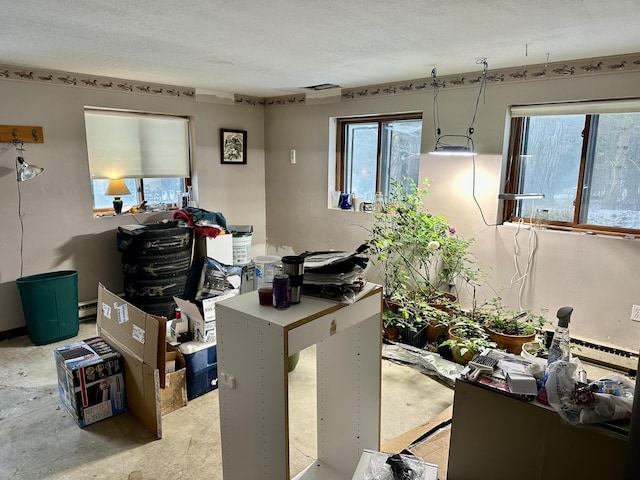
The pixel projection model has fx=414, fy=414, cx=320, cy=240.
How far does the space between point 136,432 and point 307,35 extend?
Answer: 2466mm

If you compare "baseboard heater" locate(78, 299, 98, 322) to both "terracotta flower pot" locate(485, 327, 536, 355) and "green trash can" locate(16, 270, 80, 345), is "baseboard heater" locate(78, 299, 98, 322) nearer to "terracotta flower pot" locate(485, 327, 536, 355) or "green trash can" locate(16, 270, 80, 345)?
"green trash can" locate(16, 270, 80, 345)

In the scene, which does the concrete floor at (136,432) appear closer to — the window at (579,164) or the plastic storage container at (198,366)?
the plastic storage container at (198,366)

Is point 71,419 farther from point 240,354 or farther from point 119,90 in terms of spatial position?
point 119,90

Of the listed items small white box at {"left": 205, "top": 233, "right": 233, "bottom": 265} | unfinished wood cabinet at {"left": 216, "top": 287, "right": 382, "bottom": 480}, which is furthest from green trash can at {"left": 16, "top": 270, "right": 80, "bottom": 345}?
unfinished wood cabinet at {"left": 216, "top": 287, "right": 382, "bottom": 480}

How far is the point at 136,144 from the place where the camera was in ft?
13.6

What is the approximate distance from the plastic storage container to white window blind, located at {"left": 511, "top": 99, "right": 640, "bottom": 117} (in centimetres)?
291

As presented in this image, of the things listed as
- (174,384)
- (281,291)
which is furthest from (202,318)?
(281,291)

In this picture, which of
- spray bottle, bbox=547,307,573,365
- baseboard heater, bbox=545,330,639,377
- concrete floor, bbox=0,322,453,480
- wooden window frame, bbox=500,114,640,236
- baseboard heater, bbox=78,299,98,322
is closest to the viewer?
spray bottle, bbox=547,307,573,365

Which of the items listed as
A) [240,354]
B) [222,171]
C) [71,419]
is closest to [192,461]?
[71,419]

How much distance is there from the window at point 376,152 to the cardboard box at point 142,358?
2.70 meters

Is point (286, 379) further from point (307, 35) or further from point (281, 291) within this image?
point (307, 35)

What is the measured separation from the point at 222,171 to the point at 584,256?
12.0 ft

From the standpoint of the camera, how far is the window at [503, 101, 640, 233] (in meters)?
2.98

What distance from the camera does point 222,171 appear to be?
4809 mm
